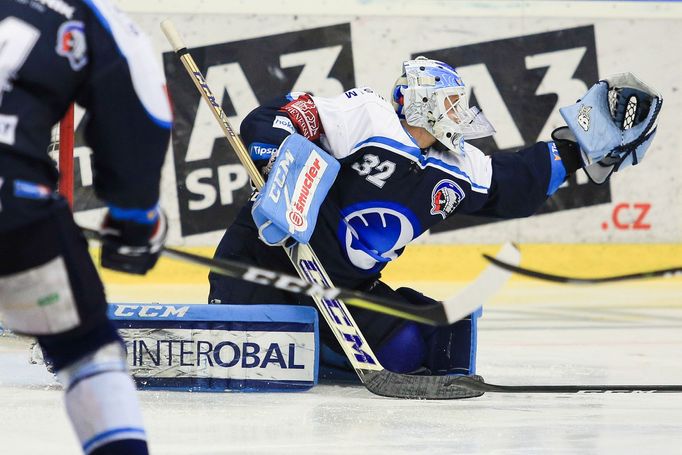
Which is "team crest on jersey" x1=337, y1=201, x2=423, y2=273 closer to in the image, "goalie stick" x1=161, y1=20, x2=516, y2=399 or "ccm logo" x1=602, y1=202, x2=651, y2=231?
"goalie stick" x1=161, y1=20, x2=516, y2=399

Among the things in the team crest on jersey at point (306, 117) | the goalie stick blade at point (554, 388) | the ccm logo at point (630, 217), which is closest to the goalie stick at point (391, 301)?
the goalie stick blade at point (554, 388)

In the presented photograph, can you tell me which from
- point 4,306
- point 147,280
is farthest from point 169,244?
point 4,306

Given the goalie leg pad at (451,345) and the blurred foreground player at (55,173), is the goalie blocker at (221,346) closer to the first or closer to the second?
the goalie leg pad at (451,345)

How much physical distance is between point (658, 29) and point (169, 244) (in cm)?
273

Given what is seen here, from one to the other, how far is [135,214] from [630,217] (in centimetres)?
529

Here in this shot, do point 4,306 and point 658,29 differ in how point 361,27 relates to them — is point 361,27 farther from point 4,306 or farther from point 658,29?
point 4,306

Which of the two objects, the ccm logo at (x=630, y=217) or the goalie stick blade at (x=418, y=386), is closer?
the goalie stick blade at (x=418, y=386)

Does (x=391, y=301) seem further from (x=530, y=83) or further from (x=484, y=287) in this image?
(x=530, y=83)

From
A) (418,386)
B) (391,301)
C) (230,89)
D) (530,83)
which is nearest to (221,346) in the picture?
(418,386)

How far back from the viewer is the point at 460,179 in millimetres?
3344

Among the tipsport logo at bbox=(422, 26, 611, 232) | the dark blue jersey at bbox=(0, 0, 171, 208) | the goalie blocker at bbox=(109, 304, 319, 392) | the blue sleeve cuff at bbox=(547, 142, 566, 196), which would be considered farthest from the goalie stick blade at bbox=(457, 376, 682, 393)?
the tipsport logo at bbox=(422, 26, 611, 232)

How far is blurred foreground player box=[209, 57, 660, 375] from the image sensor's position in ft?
10.6

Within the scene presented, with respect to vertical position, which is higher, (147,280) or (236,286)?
(236,286)

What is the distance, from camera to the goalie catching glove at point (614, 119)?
3.43 metres
